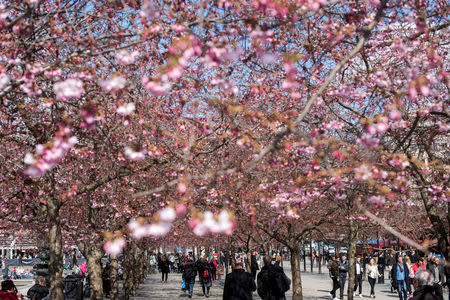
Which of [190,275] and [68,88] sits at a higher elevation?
[68,88]

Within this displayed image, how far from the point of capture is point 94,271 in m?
14.0

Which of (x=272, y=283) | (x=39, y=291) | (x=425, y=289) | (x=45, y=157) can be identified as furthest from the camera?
(x=272, y=283)

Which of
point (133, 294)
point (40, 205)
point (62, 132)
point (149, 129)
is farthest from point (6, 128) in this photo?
point (133, 294)

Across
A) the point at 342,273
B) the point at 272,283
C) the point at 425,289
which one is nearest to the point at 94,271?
the point at 272,283

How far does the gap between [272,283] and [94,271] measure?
198 inches

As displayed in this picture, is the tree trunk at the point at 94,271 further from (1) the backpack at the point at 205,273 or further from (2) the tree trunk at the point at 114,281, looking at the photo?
(1) the backpack at the point at 205,273

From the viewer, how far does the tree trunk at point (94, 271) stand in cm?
1365

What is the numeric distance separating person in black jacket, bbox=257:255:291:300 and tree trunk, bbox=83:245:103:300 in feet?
14.6

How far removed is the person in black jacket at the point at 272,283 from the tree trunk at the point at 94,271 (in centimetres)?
444

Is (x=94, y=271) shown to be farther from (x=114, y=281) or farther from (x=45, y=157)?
(x=45, y=157)

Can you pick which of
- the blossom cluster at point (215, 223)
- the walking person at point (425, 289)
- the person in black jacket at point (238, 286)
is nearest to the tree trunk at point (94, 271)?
the person in black jacket at point (238, 286)

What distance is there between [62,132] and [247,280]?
252 inches

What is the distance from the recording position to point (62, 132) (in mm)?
5008

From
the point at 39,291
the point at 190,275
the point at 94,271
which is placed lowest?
the point at 190,275
